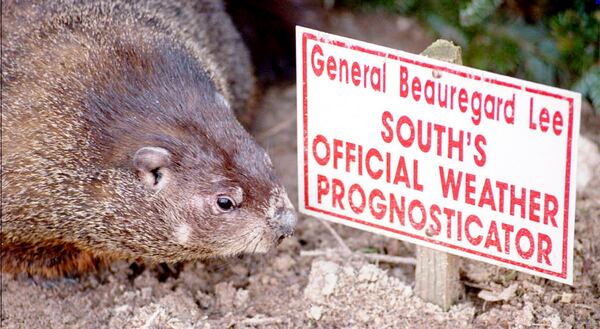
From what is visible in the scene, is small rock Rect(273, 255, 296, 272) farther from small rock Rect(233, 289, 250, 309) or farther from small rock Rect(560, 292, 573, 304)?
small rock Rect(560, 292, 573, 304)

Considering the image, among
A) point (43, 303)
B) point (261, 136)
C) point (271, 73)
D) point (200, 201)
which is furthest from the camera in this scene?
point (271, 73)

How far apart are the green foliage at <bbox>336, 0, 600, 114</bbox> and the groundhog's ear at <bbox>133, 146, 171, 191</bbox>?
2.13 metres

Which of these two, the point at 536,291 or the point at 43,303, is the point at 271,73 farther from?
the point at 536,291

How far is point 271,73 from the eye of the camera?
20.7 ft

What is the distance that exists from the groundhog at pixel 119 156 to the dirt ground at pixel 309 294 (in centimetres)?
21

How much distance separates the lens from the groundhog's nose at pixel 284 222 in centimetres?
390

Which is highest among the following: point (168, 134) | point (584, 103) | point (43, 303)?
point (584, 103)

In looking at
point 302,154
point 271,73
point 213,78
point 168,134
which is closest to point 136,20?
point 213,78

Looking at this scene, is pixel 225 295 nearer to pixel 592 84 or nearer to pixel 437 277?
pixel 437 277

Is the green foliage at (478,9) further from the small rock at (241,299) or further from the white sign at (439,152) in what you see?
the small rock at (241,299)

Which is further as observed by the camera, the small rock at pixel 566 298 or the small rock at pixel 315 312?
the small rock at pixel 315 312

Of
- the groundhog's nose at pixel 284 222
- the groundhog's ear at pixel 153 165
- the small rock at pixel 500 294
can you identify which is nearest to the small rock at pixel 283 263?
the groundhog's nose at pixel 284 222

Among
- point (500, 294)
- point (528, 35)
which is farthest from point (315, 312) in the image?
point (528, 35)

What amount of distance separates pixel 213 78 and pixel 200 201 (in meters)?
0.94
